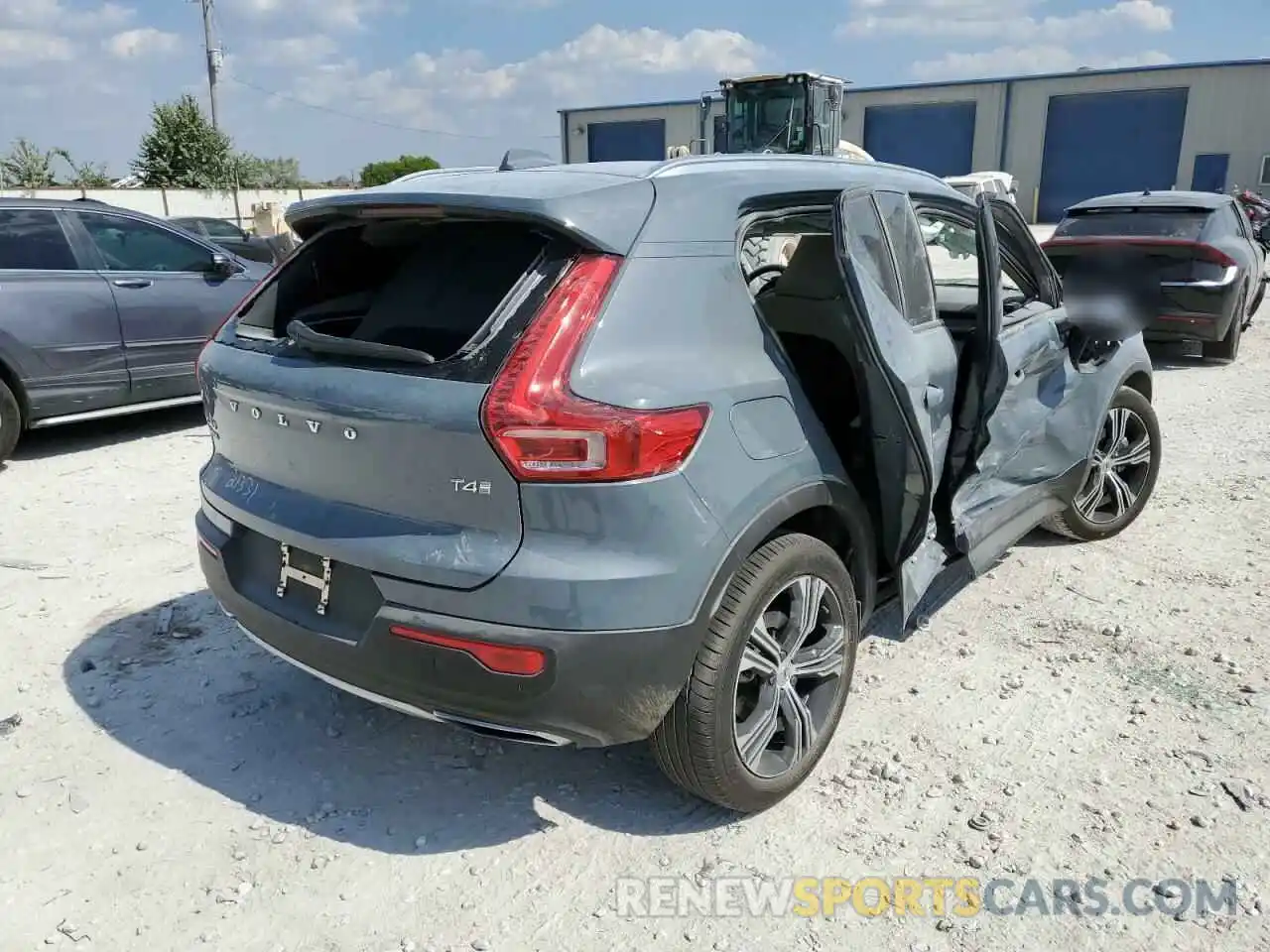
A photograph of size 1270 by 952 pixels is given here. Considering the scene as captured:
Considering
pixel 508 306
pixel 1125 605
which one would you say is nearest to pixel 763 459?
pixel 508 306

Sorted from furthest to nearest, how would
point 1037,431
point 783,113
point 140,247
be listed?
point 783,113 < point 140,247 < point 1037,431

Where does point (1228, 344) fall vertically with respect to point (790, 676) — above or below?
below

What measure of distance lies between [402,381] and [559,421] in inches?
17.0

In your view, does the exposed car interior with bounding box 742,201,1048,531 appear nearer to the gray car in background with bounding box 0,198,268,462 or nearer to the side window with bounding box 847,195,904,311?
the side window with bounding box 847,195,904,311

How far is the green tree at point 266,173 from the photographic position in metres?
41.2

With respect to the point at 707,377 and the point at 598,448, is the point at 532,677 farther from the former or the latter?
the point at 707,377

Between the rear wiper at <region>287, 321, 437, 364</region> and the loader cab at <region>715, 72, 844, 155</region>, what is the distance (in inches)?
763

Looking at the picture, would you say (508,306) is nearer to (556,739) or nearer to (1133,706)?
(556,739)

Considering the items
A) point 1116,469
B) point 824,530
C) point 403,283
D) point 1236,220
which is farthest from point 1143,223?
point 403,283

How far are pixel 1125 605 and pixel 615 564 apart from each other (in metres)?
2.85

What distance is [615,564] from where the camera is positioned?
7.41 ft

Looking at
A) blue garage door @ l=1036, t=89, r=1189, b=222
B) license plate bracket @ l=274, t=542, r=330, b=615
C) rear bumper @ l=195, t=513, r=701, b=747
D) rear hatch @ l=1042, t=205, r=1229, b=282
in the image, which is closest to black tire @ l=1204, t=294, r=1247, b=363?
rear hatch @ l=1042, t=205, r=1229, b=282

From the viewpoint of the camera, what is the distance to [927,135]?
126ft

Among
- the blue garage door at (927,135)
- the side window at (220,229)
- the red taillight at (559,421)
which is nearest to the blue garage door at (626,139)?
the blue garage door at (927,135)
